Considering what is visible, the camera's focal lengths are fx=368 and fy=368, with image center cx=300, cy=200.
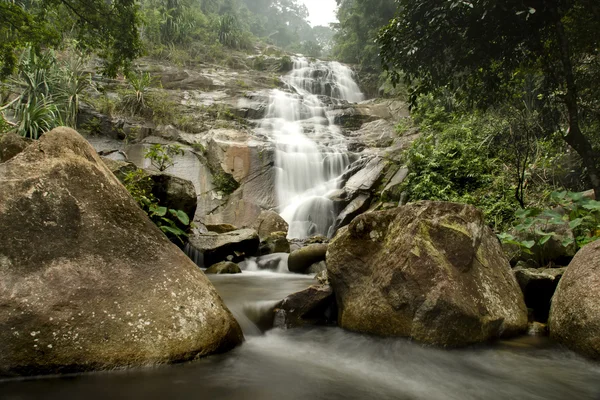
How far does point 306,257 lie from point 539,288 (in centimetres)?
424

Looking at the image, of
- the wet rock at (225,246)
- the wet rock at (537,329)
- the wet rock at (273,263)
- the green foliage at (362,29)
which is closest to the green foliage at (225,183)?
the wet rock at (225,246)

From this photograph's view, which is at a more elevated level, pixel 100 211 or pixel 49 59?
pixel 49 59

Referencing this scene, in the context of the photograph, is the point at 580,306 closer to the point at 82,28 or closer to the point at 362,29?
the point at 82,28

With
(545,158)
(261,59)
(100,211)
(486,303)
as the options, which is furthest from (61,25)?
(261,59)

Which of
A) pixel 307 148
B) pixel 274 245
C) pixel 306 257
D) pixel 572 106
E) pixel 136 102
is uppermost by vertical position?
pixel 136 102

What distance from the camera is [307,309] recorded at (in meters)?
4.46

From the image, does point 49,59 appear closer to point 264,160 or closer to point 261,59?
point 264,160

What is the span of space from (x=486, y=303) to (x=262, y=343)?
7.68ft

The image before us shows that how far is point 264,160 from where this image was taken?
1438cm

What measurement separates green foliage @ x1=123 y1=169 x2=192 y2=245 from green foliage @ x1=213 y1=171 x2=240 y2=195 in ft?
15.2

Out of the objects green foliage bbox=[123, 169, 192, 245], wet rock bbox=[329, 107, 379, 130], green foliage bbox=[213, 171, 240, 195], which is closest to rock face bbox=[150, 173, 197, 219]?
green foliage bbox=[123, 169, 192, 245]

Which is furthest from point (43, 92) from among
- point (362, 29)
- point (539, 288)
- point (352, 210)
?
point (362, 29)

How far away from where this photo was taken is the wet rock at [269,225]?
35.5 ft

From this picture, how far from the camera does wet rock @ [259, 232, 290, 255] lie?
367 inches
